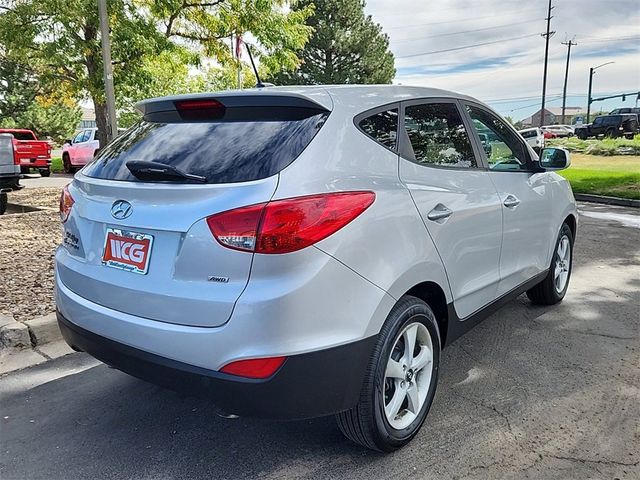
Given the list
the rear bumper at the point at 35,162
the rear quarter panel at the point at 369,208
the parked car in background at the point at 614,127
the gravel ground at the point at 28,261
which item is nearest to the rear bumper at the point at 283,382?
the rear quarter panel at the point at 369,208

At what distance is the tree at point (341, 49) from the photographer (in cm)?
3256

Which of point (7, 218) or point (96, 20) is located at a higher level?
point (96, 20)

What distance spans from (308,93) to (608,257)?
5.32m

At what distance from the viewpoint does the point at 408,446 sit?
267cm

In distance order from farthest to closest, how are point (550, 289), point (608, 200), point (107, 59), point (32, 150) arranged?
point (32, 150), point (608, 200), point (107, 59), point (550, 289)

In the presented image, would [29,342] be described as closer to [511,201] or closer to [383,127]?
[383,127]

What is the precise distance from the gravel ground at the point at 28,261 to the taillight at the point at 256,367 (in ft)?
9.13

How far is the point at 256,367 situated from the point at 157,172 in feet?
3.08

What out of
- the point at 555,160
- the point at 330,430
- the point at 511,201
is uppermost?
the point at 555,160

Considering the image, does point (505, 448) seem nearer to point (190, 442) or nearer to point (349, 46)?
point (190, 442)

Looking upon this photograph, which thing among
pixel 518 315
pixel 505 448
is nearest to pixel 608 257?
pixel 518 315

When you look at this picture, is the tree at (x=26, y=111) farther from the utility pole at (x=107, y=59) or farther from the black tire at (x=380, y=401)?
the black tire at (x=380, y=401)

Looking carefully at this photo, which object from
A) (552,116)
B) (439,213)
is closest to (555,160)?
(439,213)

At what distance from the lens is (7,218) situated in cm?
848
